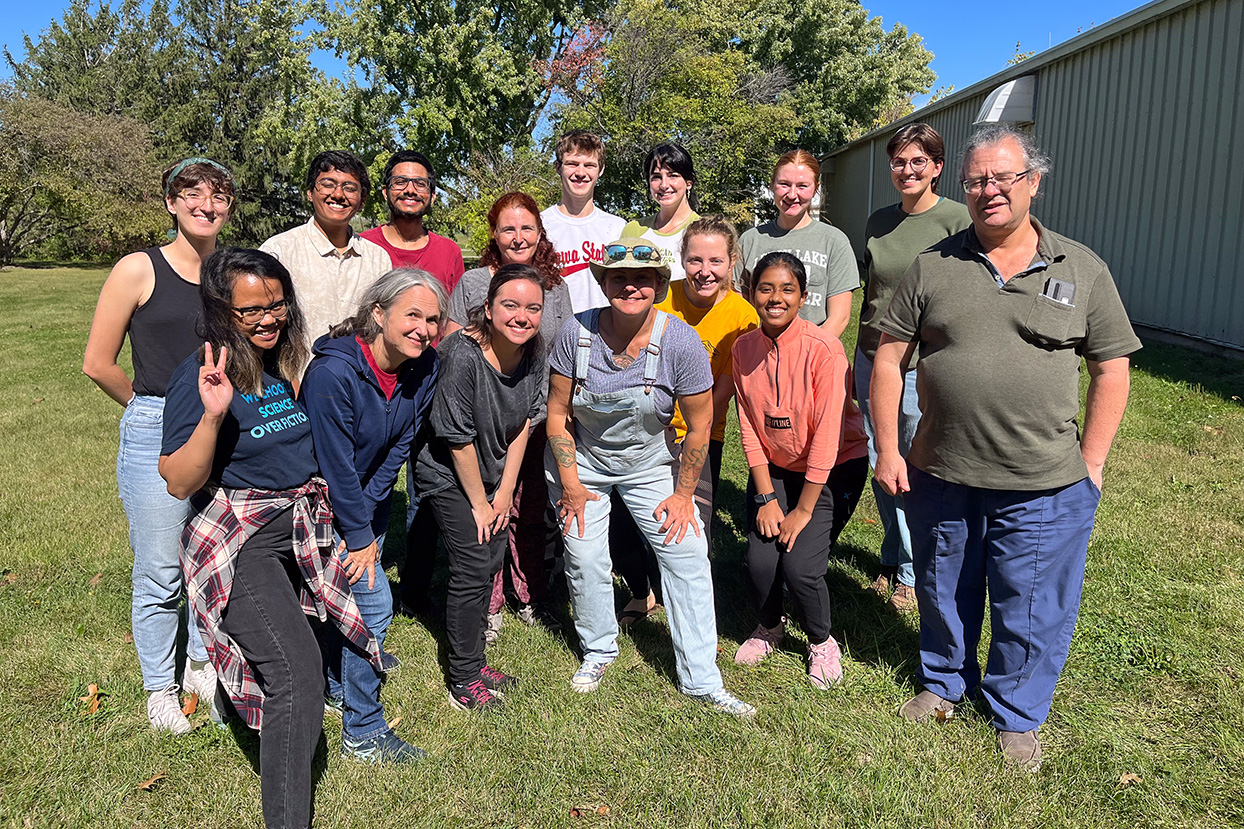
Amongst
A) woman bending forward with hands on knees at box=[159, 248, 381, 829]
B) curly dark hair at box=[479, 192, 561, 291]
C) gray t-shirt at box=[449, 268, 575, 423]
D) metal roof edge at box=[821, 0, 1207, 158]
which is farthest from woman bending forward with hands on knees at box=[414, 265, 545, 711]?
metal roof edge at box=[821, 0, 1207, 158]

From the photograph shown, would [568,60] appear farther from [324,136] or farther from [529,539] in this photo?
[529,539]

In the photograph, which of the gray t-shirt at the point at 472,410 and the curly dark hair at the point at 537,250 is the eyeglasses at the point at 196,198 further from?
the curly dark hair at the point at 537,250

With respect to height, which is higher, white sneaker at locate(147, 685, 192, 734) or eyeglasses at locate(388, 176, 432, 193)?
eyeglasses at locate(388, 176, 432, 193)

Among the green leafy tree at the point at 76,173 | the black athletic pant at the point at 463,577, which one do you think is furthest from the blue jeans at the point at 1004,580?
the green leafy tree at the point at 76,173

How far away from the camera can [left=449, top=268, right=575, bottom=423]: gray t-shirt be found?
397 centimetres

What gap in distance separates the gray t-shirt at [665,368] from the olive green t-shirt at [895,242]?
3.56ft

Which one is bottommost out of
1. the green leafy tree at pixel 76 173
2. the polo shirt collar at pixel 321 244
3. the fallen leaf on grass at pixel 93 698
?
the fallen leaf on grass at pixel 93 698

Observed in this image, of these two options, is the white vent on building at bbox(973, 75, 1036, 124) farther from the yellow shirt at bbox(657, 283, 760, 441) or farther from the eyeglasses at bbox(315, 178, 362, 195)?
the eyeglasses at bbox(315, 178, 362, 195)

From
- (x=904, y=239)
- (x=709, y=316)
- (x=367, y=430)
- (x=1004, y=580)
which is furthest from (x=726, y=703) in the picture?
(x=904, y=239)

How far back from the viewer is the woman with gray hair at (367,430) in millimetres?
3098

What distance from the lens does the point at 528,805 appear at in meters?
3.12

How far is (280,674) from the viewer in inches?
106

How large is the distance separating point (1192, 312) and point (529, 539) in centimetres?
993

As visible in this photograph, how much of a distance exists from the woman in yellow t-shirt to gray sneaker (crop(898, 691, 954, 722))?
3.93 feet
